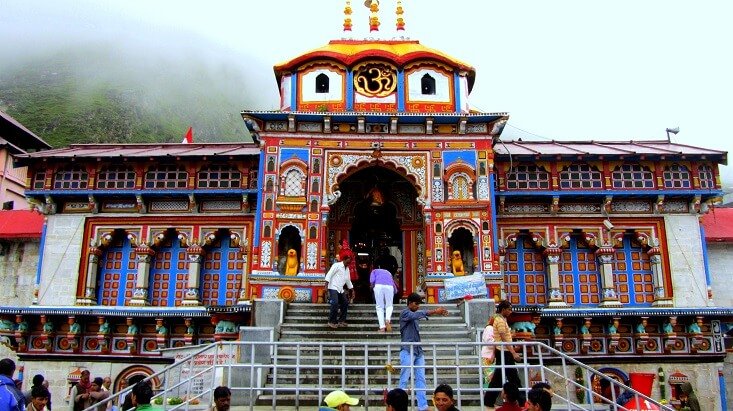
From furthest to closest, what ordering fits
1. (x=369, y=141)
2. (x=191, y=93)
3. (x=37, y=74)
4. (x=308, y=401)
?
(x=191, y=93)
(x=37, y=74)
(x=369, y=141)
(x=308, y=401)

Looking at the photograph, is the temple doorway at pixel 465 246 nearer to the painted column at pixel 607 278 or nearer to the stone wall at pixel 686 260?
the painted column at pixel 607 278

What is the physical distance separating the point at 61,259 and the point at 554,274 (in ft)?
52.0

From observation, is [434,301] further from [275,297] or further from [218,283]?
[218,283]

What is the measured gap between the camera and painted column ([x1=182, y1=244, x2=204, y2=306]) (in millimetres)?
21016

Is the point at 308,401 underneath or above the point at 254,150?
underneath

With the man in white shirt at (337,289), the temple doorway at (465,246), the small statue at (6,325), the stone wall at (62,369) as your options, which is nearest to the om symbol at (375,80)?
the temple doorway at (465,246)

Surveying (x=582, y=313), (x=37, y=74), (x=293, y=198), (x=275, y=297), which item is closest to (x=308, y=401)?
(x=275, y=297)

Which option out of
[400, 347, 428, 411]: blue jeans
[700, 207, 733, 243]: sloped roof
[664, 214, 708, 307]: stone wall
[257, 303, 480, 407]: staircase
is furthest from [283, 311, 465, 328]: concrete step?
[700, 207, 733, 243]: sloped roof

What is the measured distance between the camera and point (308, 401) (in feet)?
39.4

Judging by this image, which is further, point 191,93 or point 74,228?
point 191,93

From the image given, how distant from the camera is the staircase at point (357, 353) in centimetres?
1221

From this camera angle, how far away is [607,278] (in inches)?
830

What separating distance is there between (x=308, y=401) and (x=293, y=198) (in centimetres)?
803

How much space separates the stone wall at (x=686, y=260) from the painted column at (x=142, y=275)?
16.6 metres
